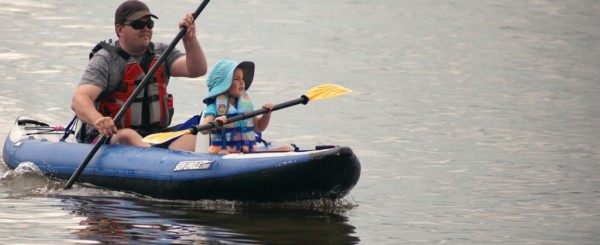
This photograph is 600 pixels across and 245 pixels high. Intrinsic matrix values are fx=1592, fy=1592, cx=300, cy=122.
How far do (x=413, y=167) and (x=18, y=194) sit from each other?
3.78 m

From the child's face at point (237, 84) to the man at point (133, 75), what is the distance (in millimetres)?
Result: 560

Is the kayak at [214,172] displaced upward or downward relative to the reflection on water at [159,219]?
upward

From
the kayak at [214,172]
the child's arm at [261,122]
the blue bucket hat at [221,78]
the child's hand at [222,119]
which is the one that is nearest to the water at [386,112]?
the kayak at [214,172]

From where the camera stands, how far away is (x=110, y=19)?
2652 cm

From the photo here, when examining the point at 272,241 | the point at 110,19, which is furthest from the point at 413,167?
the point at 110,19

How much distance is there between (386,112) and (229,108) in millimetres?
6114

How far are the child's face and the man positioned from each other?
0.56 m

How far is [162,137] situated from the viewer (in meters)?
11.8

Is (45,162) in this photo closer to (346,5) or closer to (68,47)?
(68,47)

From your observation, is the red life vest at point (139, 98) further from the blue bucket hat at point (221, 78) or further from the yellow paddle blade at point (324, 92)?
the yellow paddle blade at point (324, 92)

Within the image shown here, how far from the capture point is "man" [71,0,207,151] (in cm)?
1223

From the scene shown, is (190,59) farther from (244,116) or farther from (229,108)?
(244,116)

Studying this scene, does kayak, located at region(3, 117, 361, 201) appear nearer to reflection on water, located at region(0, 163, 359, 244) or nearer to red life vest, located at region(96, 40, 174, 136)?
reflection on water, located at region(0, 163, 359, 244)

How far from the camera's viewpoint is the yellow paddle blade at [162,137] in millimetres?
11755
